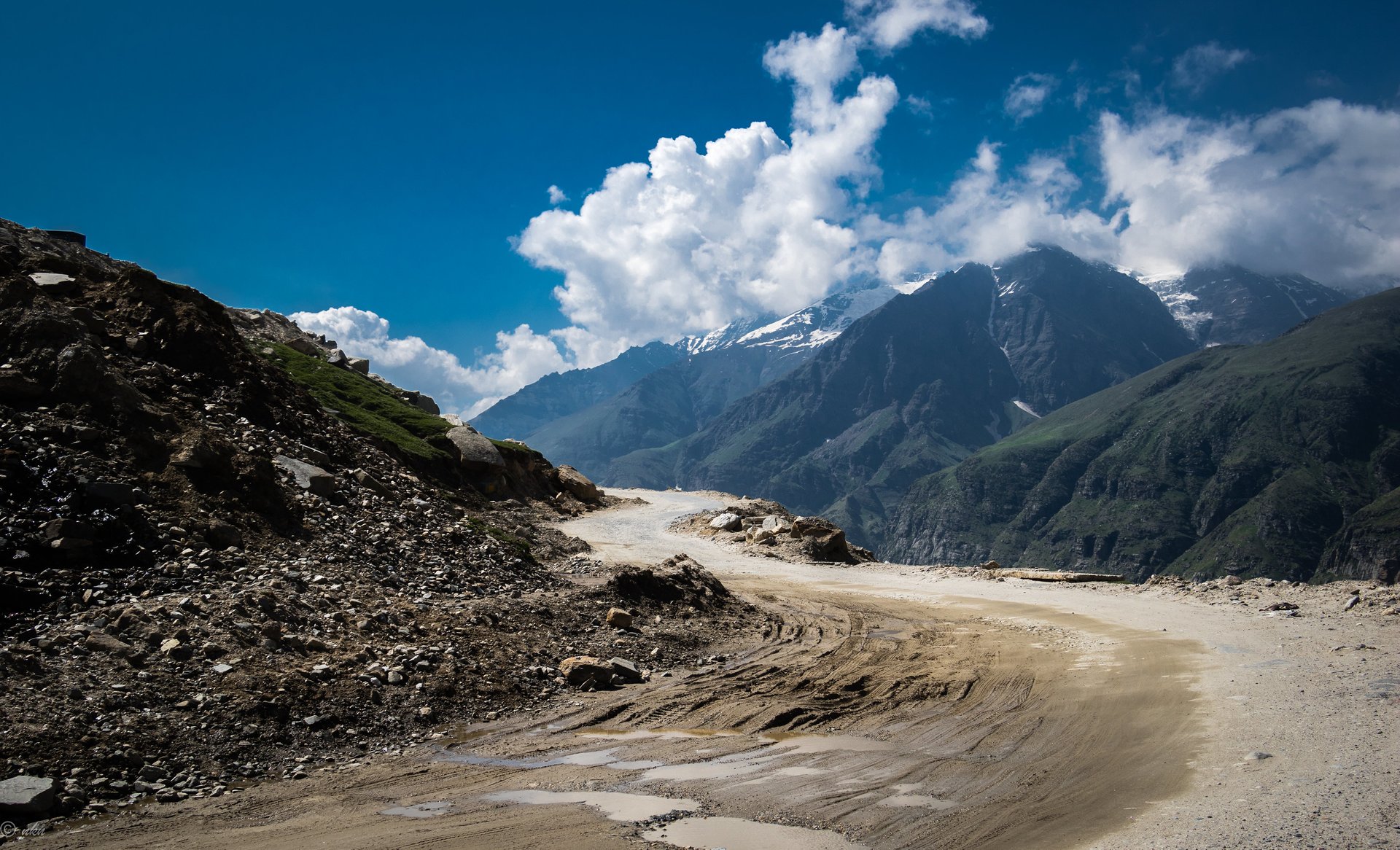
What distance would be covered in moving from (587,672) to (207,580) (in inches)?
285

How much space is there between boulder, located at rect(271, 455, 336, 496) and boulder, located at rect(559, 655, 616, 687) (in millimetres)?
8962

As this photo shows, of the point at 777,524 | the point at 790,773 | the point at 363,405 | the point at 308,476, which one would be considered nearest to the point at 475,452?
the point at 363,405

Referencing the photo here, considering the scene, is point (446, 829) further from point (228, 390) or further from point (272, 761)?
point (228, 390)

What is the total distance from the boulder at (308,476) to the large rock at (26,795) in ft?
36.2

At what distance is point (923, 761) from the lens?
11070 mm

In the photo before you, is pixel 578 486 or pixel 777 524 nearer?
pixel 777 524

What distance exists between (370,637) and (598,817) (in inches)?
288

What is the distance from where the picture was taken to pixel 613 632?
1822 centimetres

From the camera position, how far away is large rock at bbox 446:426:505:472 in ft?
154

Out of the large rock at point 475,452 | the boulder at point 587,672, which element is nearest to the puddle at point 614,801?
the boulder at point 587,672

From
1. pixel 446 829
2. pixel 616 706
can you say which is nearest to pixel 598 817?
pixel 446 829

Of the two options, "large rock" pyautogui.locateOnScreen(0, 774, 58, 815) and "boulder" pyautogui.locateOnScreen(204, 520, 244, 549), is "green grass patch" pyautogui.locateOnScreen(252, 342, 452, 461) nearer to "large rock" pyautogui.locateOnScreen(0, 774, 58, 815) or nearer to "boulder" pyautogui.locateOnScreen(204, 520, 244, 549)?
"boulder" pyautogui.locateOnScreen(204, 520, 244, 549)

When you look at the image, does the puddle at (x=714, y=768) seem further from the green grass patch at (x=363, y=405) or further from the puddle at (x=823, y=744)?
the green grass patch at (x=363, y=405)

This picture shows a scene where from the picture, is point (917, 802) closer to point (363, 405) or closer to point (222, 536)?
point (222, 536)
